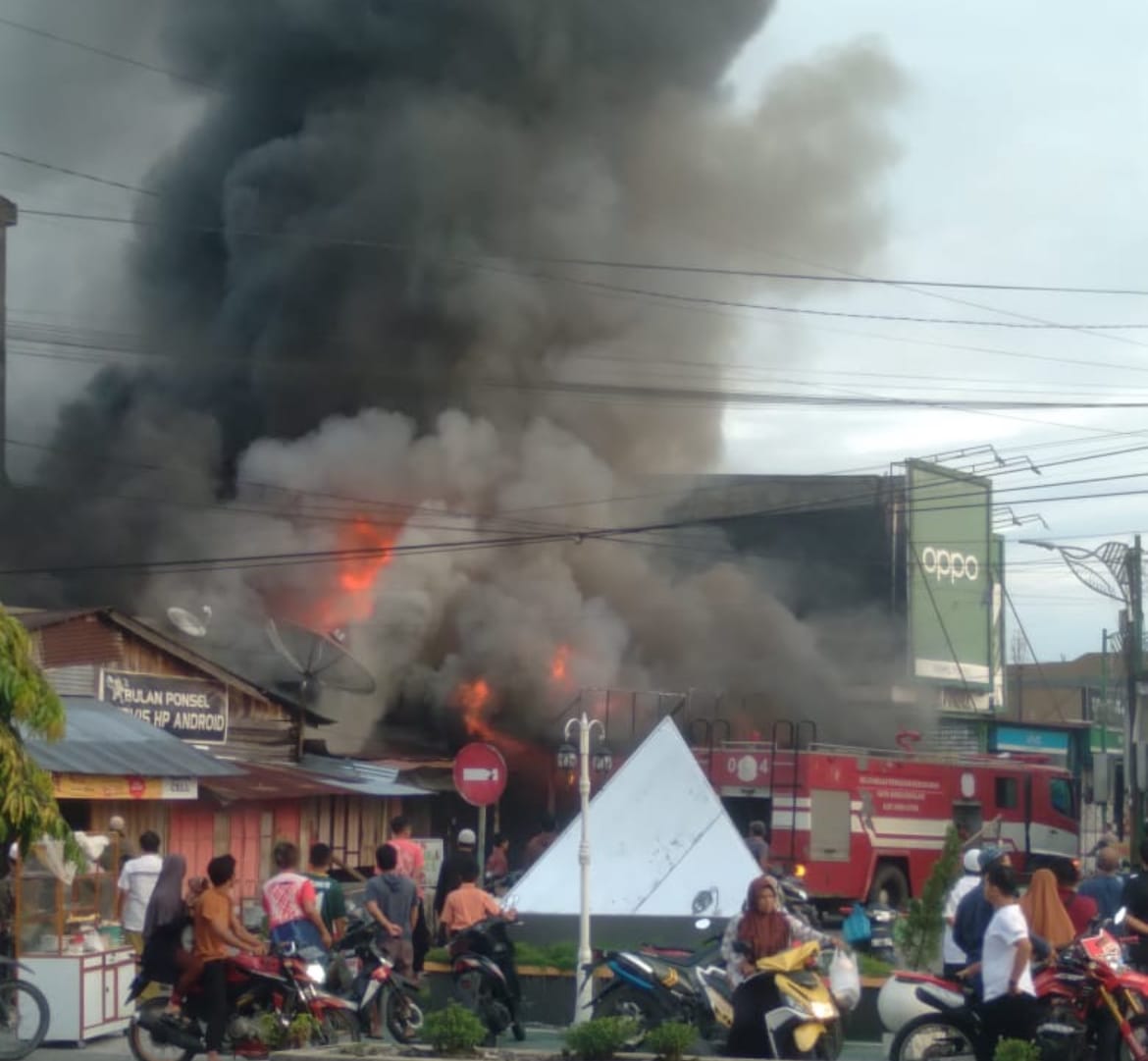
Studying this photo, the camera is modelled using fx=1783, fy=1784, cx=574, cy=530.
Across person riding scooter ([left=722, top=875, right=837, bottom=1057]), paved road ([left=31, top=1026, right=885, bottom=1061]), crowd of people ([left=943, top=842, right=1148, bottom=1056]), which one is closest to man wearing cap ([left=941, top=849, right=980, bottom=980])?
crowd of people ([left=943, top=842, right=1148, bottom=1056])

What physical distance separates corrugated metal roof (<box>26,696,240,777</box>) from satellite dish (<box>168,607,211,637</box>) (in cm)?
692

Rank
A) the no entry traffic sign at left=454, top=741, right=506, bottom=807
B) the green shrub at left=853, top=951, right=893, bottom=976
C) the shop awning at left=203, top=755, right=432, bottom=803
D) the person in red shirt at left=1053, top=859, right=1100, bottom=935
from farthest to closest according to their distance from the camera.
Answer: the shop awning at left=203, top=755, right=432, bottom=803 < the no entry traffic sign at left=454, top=741, right=506, bottom=807 < the green shrub at left=853, top=951, right=893, bottom=976 < the person in red shirt at left=1053, top=859, right=1100, bottom=935

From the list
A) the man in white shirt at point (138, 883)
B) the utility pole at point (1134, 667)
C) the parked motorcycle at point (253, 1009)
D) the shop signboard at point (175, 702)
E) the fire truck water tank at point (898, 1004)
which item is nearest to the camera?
the parked motorcycle at point (253, 1009)

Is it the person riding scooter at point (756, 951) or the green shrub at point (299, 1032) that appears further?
the green shrub at point (299, 1032)

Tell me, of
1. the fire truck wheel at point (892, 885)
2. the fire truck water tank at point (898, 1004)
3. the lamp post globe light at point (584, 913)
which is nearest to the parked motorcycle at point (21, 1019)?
the lamp post globe light at point (584, 913)

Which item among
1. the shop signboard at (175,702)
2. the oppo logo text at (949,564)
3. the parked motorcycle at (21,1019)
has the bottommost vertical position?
the parked motorcycle at (21,1019)

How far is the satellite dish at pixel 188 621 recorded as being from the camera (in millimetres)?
27547

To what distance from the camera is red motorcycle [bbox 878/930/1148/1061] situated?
9.11 metres

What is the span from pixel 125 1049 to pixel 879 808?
14.0 m

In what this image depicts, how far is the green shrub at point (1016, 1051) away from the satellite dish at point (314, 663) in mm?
18034

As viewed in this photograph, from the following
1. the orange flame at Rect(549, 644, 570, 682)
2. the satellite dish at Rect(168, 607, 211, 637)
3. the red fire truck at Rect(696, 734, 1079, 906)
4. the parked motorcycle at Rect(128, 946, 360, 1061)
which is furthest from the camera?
the orange flame at Rect(549, 644, 570, 682)

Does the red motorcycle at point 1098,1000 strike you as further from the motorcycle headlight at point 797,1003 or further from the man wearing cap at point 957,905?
the man wearing cap at point 957,905

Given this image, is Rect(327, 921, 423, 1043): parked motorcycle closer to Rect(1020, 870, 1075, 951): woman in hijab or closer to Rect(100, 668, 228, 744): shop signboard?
Rect(1020, 870, 1075, 951): woman in hijab

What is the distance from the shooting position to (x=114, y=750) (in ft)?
57.2
